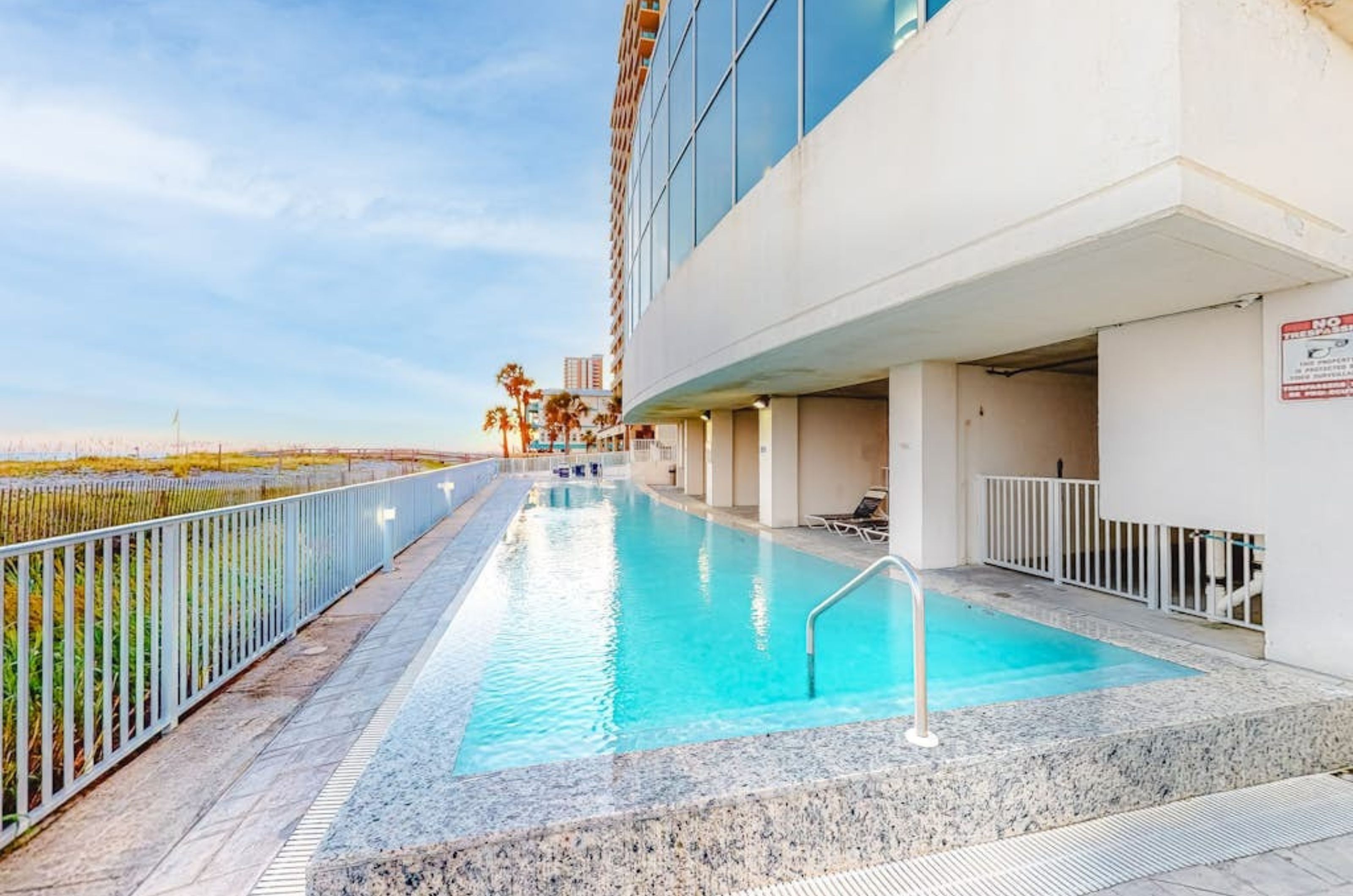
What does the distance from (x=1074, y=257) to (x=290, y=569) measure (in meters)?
6.73

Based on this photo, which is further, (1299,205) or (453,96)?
(453,96)

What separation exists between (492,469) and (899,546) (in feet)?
72.3

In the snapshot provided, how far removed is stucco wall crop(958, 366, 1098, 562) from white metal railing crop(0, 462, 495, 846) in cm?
788

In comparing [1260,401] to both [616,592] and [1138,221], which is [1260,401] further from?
[616,592]

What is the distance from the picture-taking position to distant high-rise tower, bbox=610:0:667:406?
137ft

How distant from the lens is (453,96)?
22.5 meters

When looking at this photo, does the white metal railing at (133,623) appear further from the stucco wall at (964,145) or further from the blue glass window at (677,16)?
the blue glass window at (677,16)

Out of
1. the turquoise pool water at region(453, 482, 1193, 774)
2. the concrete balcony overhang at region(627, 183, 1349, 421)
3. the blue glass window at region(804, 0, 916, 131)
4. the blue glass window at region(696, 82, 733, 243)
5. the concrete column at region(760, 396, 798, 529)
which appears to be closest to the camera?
the concrete balcony overhang at region(627, 183, 1349, 421)

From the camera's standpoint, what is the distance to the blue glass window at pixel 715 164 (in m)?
9.09

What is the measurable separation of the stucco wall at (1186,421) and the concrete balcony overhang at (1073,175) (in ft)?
1.03

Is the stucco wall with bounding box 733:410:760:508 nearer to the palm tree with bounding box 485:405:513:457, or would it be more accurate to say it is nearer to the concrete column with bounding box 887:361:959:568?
the concrete column with bounding box 887:361:959:568

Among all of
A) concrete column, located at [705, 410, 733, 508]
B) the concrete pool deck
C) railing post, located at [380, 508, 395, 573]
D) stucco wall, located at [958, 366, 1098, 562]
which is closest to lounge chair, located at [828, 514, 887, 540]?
stucco wall, located at [958, 366, 1098, 562]

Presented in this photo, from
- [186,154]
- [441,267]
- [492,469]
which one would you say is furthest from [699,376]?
[441,267]

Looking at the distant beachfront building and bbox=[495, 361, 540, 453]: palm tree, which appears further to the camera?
the distant beachfront building
